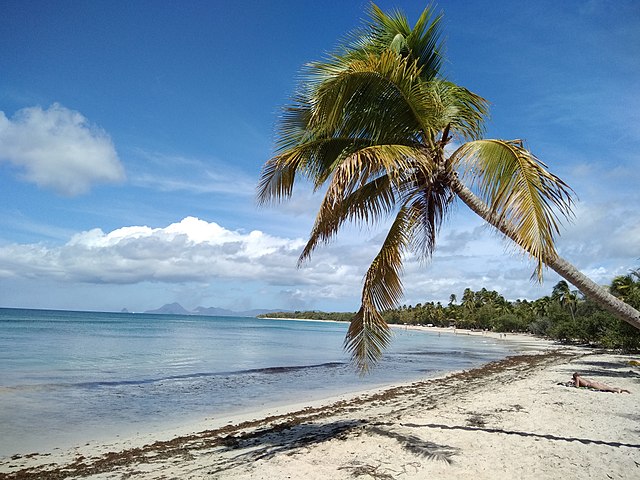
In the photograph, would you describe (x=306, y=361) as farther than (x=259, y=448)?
Yes

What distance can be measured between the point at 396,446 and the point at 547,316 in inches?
2608

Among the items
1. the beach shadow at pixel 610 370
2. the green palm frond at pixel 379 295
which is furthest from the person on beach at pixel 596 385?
the green palm frond at pixel 379 295

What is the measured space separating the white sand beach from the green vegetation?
209cm

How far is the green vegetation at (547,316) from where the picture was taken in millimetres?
24656

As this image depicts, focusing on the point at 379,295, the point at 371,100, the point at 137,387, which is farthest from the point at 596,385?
the point at 137,387

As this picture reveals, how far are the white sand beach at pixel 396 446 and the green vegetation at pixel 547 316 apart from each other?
2086 millimetres

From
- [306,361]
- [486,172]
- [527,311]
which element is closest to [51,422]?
[486,172]

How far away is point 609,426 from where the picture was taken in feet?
26.8

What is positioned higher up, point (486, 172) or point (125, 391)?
point (486, 172)

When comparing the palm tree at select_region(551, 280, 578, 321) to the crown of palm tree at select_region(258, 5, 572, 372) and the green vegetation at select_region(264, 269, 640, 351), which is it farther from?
the crown of palm tree at select_region(258, 5, 572, 372)

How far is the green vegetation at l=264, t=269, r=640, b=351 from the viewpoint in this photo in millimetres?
24656

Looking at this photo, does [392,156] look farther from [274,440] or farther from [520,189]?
[274,440]

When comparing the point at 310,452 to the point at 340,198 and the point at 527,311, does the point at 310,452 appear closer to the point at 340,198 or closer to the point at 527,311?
the point at 340,198

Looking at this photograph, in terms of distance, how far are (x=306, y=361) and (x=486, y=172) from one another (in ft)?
75.4
